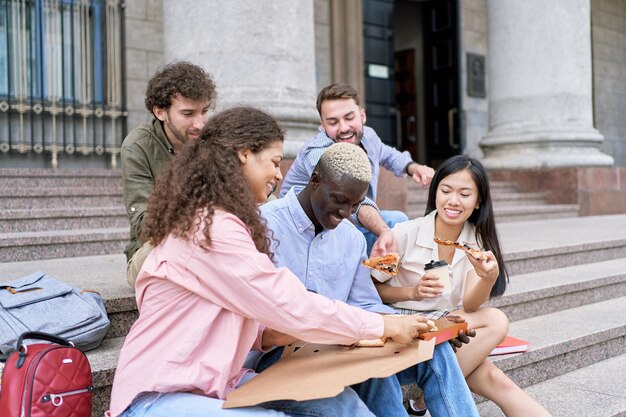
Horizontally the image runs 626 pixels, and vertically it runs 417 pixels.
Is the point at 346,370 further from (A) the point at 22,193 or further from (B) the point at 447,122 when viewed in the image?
(B) the point at 447,122

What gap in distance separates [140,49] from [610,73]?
10.9m

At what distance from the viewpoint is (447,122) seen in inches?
520

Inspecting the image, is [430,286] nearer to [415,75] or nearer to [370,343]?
[370,343]

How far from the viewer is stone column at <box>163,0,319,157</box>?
5992mm

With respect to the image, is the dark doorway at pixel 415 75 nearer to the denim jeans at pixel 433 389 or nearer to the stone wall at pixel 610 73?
the stone wall at pixel 610 73

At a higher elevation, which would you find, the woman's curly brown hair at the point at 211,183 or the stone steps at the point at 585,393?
the woman's curly brown hair at the point at 211,183

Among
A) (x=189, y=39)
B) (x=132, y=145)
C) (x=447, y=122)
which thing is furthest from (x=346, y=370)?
(x=447, y=122)

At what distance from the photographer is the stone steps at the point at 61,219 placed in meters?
5.72

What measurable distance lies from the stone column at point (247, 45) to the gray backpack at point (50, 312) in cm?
311

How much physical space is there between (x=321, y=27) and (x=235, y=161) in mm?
9517

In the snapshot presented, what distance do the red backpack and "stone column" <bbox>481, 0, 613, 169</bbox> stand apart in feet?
28.5

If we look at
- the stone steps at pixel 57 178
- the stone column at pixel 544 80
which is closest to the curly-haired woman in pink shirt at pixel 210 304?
the stone steps at pixel 57 178

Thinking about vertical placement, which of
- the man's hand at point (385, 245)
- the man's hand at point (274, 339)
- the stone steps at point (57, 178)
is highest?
the stone steps at point (57, 178)

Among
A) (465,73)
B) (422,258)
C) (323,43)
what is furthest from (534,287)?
(465,73)
